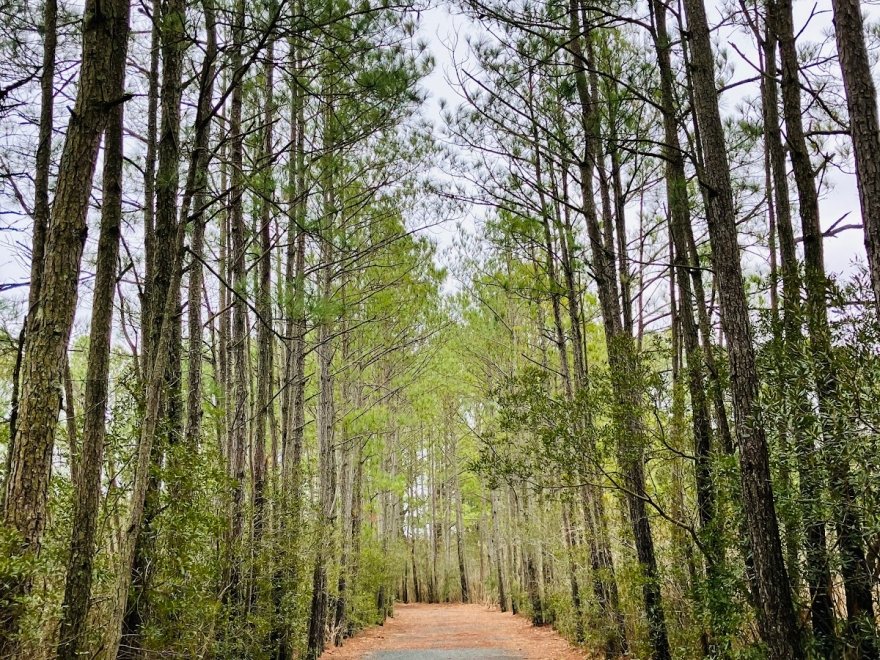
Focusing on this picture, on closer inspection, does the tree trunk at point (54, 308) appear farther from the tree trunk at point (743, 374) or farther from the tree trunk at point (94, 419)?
the tree trunk at point (743, 374)

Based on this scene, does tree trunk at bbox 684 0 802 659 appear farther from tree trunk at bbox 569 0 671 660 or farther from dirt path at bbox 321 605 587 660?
dirt path at bbox 321 605 587 660

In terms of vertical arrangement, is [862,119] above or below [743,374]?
above

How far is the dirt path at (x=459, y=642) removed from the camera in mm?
10047

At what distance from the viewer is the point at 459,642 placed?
39.4 feet

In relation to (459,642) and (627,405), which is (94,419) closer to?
(627,405)

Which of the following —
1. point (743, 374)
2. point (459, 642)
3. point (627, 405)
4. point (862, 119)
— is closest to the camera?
point (862, 119)

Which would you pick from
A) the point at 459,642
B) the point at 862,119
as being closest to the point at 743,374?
the point at 862,119

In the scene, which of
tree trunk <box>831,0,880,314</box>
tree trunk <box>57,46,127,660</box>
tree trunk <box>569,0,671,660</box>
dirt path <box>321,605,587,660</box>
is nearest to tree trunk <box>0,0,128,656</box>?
tree trunk <box>57,46,127,660</box>

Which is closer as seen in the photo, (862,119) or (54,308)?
(862,119)

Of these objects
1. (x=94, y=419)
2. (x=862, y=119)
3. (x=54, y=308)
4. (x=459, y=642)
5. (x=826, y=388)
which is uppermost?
(x=862, y=119)

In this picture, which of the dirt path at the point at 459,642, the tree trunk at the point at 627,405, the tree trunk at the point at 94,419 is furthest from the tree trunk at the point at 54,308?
the dirt path at the point at 459,642

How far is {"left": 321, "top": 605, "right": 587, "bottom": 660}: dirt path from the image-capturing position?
396 inches

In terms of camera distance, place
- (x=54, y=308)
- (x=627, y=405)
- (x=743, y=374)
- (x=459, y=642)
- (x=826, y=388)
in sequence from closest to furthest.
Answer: (x=826, y=388), (x=54, y=308), (x=743, y=374), (x=627, y=405), (x=459, y=642)

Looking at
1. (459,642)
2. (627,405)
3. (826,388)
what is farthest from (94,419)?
(459,642)
